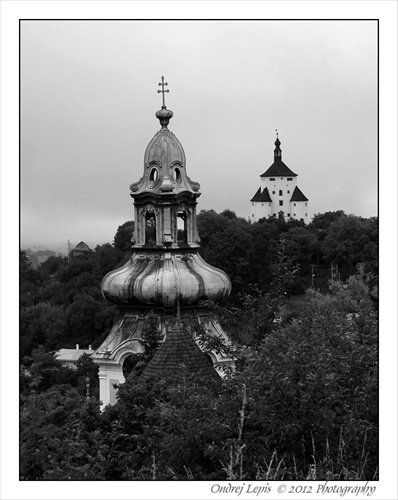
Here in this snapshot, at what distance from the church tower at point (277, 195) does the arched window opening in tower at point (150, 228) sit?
43.4m

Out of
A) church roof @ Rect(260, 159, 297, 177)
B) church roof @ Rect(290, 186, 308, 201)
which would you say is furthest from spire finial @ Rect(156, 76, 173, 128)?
church roof @ Rect(260, 159, 297, 177)

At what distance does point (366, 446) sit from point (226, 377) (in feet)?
6.52

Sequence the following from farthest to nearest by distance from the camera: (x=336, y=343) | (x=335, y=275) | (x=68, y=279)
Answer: (x=68, y=279) → (x=335, y=275) → (x=336, y=343)

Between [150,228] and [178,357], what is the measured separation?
8.89 m

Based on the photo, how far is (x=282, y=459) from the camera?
9969 mm

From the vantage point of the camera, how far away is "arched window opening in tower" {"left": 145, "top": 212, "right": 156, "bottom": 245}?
23391 millimetres

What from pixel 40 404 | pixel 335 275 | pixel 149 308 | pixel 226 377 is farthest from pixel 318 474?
pixel 335 275

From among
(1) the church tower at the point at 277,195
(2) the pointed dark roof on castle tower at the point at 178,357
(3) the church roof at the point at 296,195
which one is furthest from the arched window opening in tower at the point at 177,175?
(1) the church tower at the point at 277,195

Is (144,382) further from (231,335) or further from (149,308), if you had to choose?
(149,308)

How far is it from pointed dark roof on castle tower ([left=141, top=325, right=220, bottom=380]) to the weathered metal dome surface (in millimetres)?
6526

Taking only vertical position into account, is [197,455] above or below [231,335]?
below

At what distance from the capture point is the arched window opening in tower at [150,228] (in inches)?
921

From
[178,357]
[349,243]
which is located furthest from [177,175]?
[349,243]

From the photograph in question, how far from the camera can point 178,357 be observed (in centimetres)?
1549
